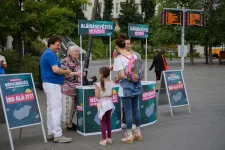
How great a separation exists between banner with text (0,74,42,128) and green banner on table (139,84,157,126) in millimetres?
2296

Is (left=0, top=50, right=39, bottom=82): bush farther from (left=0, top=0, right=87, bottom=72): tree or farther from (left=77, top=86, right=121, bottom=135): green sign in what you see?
(left=77, top=86, right=121, bottom=135): green sign

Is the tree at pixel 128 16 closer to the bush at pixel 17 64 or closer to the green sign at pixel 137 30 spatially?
the bush at pixel 17 64

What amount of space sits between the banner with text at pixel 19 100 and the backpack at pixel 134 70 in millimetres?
1781

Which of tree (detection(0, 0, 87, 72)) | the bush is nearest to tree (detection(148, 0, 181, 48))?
the bush

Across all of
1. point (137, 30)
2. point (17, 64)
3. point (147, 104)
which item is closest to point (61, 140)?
point (147, 104)

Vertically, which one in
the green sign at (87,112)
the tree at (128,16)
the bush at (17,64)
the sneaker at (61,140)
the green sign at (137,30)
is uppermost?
the tree at (128,16)

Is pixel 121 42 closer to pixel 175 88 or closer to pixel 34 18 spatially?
pixel 175 88

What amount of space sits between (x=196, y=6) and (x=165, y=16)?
22622mm

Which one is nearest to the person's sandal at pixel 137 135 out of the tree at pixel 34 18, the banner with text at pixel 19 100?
the banner with text at pixel 19 100

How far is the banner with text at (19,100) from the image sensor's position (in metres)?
6.45

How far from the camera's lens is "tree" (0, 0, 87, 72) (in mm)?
13773

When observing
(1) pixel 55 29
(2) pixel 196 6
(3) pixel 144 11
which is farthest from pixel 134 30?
(3) pixel 144 11

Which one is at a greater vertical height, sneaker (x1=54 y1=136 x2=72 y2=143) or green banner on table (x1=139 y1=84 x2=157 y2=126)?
green banner on table (x1=139 y1=84 x2=157 y2=126)

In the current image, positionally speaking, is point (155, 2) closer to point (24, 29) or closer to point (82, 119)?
point (24, 29)
